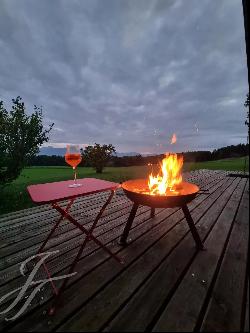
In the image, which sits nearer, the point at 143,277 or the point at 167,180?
the point at 143,277

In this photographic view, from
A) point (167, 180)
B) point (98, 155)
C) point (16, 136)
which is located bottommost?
point (167, 180)

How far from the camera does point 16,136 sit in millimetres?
7469

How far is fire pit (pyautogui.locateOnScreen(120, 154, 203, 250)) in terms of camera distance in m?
2.78

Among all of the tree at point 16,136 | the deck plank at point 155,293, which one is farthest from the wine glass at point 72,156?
the tree at point 16,136

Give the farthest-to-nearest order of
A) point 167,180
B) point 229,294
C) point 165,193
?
point 167,180 → point 165,193 → point 229,294

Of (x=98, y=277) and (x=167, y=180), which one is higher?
(x=167, y=180)

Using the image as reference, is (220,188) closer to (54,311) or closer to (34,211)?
(34,211)

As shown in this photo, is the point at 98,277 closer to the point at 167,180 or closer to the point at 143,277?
the point at 143,277

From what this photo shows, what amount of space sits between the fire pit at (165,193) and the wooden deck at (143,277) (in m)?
0.43

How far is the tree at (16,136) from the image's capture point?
23.5ft

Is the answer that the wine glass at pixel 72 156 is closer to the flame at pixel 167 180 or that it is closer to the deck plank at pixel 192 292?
the flame at pixel 167 180

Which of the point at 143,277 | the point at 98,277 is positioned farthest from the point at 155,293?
the point at 98,277

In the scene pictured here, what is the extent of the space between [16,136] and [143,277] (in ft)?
23.3

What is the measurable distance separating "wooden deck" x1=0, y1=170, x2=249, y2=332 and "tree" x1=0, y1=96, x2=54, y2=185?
3366 mm
